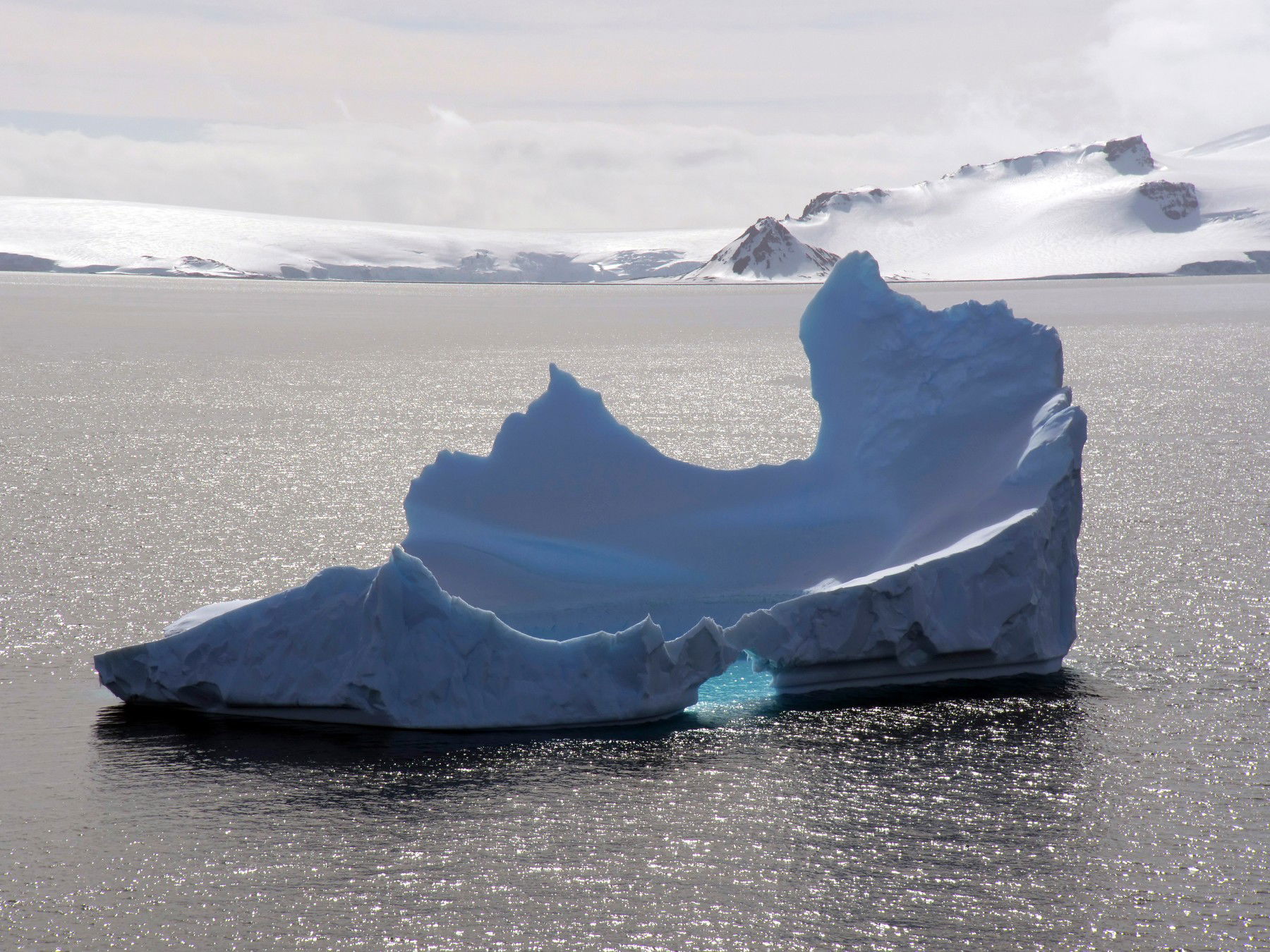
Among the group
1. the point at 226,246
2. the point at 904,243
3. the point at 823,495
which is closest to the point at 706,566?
the point at 823,495

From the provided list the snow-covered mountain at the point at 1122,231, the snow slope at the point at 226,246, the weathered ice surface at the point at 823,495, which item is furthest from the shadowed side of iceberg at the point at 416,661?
the snow-covered mountain at the point at 1122,231

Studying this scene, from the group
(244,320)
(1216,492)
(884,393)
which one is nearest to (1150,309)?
(244,320)

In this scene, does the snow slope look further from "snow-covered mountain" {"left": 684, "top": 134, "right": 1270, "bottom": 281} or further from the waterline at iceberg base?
the waterline at iceberg base

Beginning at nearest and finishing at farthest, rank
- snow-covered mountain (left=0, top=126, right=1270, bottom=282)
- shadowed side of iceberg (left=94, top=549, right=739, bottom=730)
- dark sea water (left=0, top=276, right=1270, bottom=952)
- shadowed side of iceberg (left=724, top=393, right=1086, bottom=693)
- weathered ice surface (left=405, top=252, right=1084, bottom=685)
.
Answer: dark sea water (left=0, top=276, right=1270, bottom=952) < shadowed side of iceberg (left=94, top=549, right=739, bottom=730) < shadowed side of iceberg (left=724, top=393, right=1086, bottom=693) < weathered ice surface (left=405, top=252, right=1084, bottom=685) < snow-covered mountain (left=0, top=126, right=1270, bottom=282)

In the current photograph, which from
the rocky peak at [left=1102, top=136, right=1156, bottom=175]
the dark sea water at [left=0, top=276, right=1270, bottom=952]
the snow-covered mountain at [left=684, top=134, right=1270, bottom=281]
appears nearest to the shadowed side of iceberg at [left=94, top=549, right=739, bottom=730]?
the dark sea water at [left=0, top=276, right=1270, bottom=952]

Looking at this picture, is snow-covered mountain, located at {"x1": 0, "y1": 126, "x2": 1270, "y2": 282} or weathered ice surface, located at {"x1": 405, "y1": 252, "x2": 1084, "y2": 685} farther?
snow-covered mountain, located at {"x1": 0, "y1": 126, "x2": 1270, "y2": 282}

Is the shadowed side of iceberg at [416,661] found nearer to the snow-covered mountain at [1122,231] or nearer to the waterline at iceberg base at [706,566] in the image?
the waterline at iceberg base at [706,566]

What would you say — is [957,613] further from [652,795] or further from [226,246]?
[226,246]

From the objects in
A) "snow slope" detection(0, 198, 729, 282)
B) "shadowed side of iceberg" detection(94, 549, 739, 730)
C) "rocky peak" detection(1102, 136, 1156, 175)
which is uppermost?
"rocky peak" detection(1102, 136, 1156, 175)
